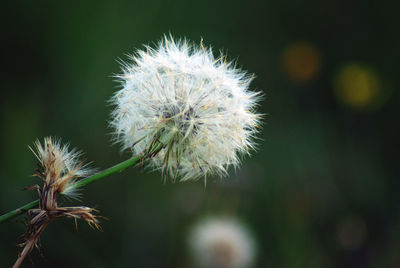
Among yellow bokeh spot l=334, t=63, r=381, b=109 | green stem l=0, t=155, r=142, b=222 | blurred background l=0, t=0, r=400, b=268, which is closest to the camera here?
green stem l=0, t=155, r=142, b=222

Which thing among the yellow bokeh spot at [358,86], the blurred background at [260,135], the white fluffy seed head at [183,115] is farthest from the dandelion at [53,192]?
the yellow bokeh spot at [358,86]

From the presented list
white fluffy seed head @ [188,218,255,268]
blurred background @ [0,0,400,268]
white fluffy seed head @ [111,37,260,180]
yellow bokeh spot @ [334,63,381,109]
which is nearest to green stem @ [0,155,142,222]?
white fluffy seed head @ [111,37,260,180]

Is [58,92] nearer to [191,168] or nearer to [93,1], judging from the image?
[93,1]

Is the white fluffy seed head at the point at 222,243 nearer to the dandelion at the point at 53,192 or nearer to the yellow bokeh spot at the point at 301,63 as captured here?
the yellow bokeh spot at the point at 301,63

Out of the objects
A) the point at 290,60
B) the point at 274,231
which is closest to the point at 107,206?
the point at 274,231

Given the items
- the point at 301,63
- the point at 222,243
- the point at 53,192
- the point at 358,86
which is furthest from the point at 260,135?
the point at 53,192

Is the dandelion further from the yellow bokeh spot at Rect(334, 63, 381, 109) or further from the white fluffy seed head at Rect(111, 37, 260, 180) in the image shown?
the yellow bokeh spot at Rect(334, 63, 381, 109)

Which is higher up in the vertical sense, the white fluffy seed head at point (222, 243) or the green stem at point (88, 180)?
the green stem at point (88, 180)
